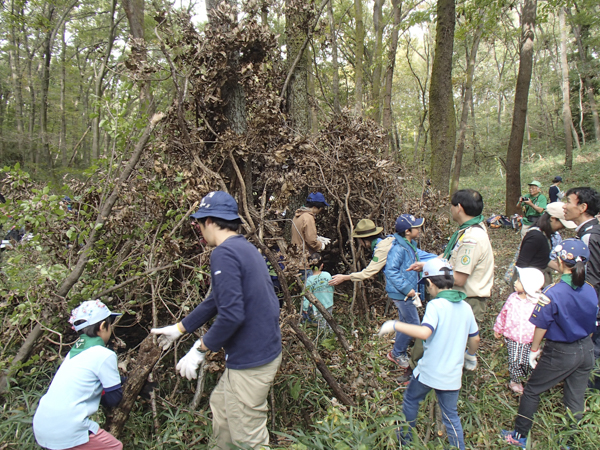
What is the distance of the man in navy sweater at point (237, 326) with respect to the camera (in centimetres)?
221

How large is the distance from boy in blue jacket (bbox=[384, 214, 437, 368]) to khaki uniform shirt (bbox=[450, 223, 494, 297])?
716mm

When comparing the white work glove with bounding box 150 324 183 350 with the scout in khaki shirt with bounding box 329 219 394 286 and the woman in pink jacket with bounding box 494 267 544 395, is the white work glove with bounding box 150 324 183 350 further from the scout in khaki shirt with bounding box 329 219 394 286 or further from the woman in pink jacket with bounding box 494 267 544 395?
the woman in pink jacket with bounding box 494 267 544 395

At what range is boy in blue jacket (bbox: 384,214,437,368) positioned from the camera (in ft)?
13.2

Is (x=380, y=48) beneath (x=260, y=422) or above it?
above

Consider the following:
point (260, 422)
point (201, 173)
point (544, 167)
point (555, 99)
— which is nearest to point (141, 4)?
point (201, 173)

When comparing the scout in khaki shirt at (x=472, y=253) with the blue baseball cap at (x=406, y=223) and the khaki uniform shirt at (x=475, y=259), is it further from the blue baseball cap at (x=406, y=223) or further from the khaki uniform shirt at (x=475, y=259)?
the blue baseball cap at (x=406, y=223)

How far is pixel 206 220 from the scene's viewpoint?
2418mm

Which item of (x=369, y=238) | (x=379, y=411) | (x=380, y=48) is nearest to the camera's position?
(x=379, y=411)

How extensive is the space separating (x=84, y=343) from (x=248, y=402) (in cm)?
126

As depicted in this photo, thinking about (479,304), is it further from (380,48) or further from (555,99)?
(555,99)

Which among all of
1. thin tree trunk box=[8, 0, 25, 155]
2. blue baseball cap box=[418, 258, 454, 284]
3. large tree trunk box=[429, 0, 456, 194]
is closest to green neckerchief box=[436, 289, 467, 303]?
blue baseball cap box=[418, 258, 454, 284]

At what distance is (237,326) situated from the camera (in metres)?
2.20

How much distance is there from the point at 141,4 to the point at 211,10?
13.0ft

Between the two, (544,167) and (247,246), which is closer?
(247,246)
